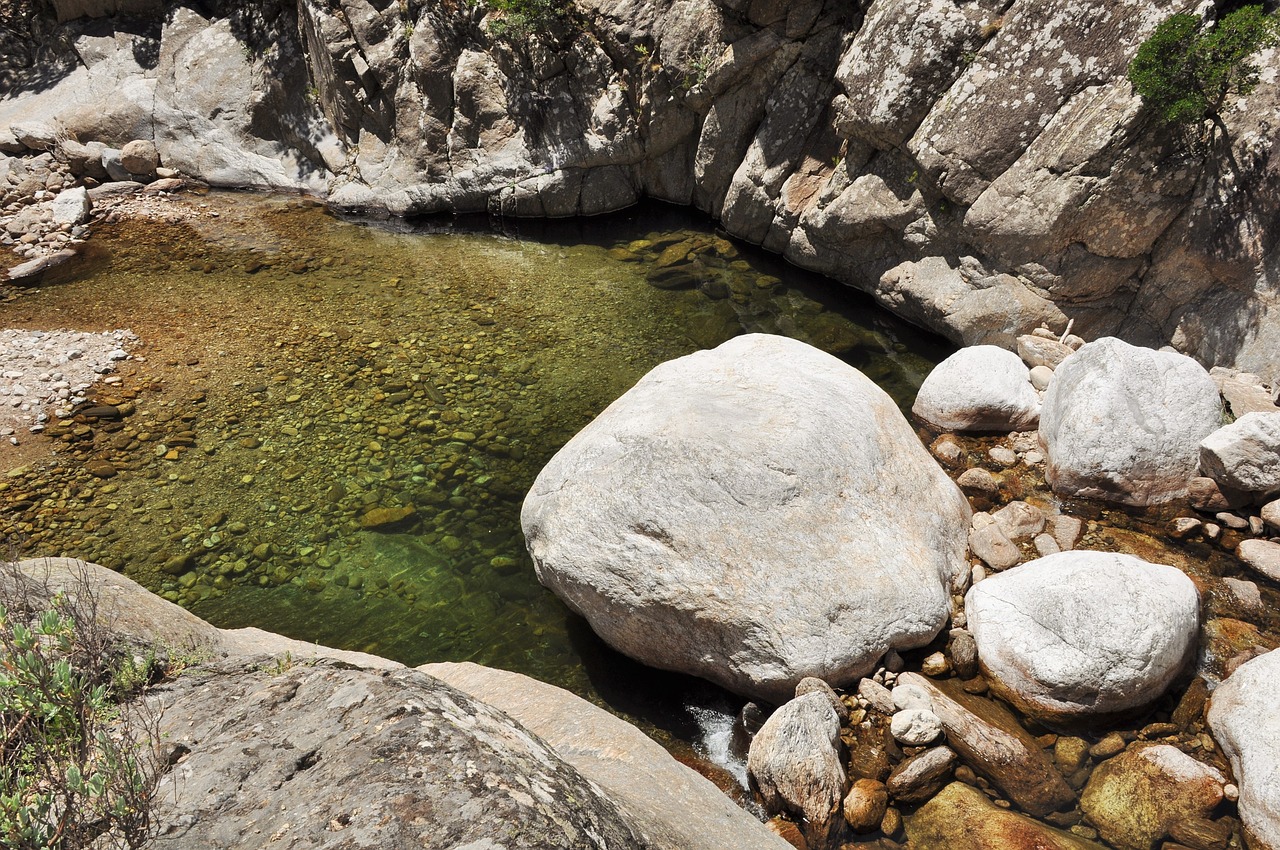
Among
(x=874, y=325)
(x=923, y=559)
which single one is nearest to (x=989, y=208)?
(x=874, y=325)

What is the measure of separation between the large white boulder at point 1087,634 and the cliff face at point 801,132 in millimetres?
5011

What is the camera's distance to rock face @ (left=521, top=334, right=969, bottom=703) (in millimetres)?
6402

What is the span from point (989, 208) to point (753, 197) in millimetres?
4997

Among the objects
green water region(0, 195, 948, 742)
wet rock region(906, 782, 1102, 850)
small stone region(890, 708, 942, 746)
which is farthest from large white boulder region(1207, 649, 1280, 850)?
green water region(0, 195, 948, 742)

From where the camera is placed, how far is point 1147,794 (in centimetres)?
558

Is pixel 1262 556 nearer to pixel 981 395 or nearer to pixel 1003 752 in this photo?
pixel 981 395

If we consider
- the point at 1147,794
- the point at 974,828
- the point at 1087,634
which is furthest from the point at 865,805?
the point at 1087,634

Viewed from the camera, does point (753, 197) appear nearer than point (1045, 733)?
No

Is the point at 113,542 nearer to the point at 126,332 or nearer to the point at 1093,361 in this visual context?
the point at 126,332

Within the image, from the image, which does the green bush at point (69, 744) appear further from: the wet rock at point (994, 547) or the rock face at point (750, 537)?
the wet rock at point (994, 547)

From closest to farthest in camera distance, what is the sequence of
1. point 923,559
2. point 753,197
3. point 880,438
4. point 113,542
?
1. point 923,559
2. point 880,438
3. point 113,542
4. point 753,197

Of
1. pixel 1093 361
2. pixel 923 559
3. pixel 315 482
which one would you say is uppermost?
pixel 1093 361

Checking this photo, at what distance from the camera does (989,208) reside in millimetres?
11258

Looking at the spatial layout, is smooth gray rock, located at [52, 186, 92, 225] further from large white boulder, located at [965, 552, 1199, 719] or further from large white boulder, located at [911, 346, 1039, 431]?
large white boulder, located at [965, 552, 1199, 719]
